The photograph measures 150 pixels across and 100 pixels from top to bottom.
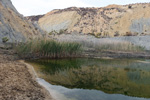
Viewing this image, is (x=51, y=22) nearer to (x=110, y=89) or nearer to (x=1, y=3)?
(x=1, y=3)

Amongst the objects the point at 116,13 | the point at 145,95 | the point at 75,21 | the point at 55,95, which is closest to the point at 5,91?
the point at 55,95

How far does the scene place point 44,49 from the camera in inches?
766

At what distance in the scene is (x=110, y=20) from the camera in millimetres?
80312

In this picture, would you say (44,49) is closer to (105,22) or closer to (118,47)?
(118,47)

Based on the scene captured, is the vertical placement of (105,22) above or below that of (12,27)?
above

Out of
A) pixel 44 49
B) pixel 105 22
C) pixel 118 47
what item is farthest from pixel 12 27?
pixel 105 22

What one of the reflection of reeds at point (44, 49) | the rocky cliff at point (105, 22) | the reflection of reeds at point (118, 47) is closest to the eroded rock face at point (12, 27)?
the reflection of reeds at point (44, 49)

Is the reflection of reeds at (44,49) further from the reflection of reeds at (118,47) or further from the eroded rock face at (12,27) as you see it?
the reflection of reeds at (118,47)

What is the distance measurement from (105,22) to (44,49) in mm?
63293

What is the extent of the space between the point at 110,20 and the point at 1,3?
189ft

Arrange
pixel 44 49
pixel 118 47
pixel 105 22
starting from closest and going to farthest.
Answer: pixel 44 49 < pixel 118 47 < pixel 105 22

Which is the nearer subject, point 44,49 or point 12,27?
point 44,49

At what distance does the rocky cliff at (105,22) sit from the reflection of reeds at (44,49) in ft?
150

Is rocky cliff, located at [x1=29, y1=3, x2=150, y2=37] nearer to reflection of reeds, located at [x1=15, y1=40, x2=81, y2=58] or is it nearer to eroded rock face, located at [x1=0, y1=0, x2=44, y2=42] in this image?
eroded rock face, located at [x1=0, y1=0, x2=44, y2=42]
